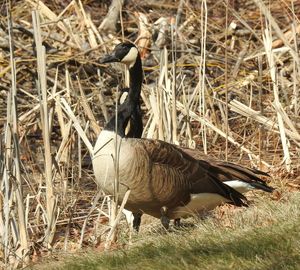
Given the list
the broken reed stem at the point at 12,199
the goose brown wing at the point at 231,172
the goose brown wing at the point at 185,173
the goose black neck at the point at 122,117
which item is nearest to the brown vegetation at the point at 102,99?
the broken reed stem at the point at 12,199

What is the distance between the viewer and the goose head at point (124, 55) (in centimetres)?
663

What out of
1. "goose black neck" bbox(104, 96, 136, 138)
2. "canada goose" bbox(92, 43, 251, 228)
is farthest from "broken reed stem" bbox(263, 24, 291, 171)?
"goose black neck" bbox(104, 96, 136, 138)

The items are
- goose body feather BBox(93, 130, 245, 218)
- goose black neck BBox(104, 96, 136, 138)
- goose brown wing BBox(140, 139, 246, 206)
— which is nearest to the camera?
goose body feather BBox(93, 130, 245, 218)

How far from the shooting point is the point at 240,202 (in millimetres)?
6242

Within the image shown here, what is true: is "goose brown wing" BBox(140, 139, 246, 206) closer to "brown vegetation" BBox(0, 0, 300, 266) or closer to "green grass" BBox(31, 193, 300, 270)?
"brown vegetation" BBox(0, 0, 300, 266)

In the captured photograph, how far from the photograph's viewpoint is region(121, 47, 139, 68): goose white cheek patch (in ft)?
21.9

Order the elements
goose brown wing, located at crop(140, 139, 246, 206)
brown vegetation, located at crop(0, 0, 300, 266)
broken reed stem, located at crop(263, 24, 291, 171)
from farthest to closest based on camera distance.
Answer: broken reed stem, located at crop(263, 24, 291, 171) → goose brown wing, located at crop(140, 139, 246, 206) → brown vegetation, located at crop(0, 0, 300, 266)

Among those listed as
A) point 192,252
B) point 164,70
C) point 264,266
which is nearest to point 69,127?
point 164,70

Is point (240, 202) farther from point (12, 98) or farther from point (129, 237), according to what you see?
point (12, 98)

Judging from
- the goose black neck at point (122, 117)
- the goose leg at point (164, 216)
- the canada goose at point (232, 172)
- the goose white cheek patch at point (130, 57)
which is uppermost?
the goose white cheek patch at point (130, 57)

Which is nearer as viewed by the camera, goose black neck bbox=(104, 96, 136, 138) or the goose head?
goose black neck bbox=(104, 96, 136, 138)

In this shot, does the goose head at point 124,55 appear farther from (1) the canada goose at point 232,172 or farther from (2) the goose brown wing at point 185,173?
(2) the goose brown wing at point 185,173

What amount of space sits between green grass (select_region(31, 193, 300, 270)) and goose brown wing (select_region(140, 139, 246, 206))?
1086 mm

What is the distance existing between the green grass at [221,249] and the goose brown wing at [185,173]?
1.09m
